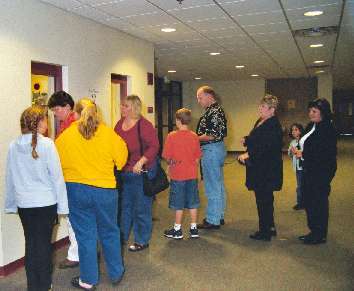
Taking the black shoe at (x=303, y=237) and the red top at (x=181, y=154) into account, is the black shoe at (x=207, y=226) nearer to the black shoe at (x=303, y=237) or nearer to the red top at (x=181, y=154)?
the red top at (x=181, y=154)

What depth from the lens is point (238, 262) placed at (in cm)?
360

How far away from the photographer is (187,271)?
3.40 metres

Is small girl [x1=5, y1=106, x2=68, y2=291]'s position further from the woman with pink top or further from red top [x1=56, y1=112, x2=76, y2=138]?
the woman with pink top

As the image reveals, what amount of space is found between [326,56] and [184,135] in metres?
5.80

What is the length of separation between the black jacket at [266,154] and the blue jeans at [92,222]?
5.39 feet

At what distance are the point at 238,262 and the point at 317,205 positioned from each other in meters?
1.01

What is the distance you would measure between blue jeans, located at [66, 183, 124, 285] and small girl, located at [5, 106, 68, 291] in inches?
6.6

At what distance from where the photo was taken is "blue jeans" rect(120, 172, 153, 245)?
3.68m

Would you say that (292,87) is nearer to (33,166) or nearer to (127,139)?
(127,139)

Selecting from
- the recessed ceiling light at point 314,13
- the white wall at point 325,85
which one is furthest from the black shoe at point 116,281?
the white wall at point 325,85

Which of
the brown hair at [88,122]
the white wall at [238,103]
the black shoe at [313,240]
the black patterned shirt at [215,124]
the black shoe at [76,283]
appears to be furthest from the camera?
the white wall at [238,103]

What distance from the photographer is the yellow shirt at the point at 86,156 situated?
2783mm

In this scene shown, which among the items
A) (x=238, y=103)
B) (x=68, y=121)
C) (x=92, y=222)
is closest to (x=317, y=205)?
(x=92, y=222)

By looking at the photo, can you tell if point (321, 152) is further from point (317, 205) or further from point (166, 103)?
point (166, 103)
